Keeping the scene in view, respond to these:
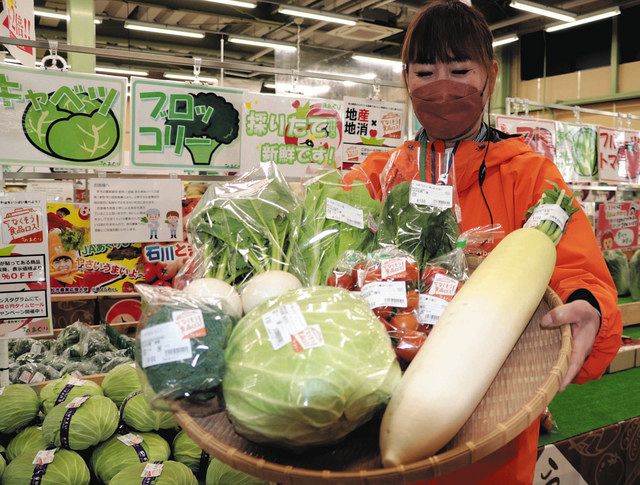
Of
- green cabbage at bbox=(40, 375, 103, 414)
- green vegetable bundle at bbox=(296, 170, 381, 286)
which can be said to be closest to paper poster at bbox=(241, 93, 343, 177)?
green cabbage at bbox=(40, 375, 103, 414)

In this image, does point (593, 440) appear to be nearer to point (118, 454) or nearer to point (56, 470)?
point (118, 454)

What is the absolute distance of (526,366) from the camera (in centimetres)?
91

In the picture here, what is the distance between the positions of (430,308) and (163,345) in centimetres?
45

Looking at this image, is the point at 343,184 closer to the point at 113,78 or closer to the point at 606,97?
the point at 113,78

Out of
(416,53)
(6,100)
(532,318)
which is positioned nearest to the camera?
(532,318)

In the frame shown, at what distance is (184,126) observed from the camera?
9.20 ft

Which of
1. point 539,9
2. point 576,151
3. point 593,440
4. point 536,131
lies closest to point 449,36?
point 593,440

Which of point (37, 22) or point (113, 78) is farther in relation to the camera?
point (37, 22)

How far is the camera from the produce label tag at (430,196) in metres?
1.12

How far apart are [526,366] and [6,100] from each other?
2.50 meters

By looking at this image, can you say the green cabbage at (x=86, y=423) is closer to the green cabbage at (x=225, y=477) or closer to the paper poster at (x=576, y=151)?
the green cabbage at (x=225, y=477)

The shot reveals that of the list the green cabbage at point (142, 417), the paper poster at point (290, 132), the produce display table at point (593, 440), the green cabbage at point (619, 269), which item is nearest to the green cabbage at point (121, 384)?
the green cabbage at point (142, 417)

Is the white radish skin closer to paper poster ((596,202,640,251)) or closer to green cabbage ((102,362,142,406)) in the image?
green cabbage ((102,362,142,406))

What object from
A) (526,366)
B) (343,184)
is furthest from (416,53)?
(526,366)
